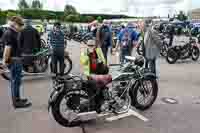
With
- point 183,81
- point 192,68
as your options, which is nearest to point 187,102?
point 183,81

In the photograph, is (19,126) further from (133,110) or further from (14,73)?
(133,110)

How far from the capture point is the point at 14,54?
580 centimetres

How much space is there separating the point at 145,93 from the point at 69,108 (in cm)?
165

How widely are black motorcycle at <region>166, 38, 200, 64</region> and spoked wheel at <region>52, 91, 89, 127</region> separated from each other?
823cm

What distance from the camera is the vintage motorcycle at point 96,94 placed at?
4781 mm

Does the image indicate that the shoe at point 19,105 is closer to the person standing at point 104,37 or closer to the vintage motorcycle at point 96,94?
the vintage motorcycle at point 96,94

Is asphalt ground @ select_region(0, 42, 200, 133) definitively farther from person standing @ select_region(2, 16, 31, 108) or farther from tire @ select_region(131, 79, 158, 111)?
person standing @ select_region(2, 16, 31, 108)

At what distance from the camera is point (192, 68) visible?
36.6 feet

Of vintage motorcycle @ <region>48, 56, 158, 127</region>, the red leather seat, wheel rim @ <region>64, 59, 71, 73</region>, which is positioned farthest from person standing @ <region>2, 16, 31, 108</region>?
wheel rim @ <region>64, 59, 71, 73</region>

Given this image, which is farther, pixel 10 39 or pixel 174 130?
pixel 10 39

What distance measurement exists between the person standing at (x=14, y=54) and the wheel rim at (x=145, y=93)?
231 centimetres

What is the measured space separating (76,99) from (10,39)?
6.19 feet

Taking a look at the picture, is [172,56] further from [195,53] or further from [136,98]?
[136,98]

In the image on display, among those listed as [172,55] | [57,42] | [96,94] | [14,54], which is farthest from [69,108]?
[172,55]
